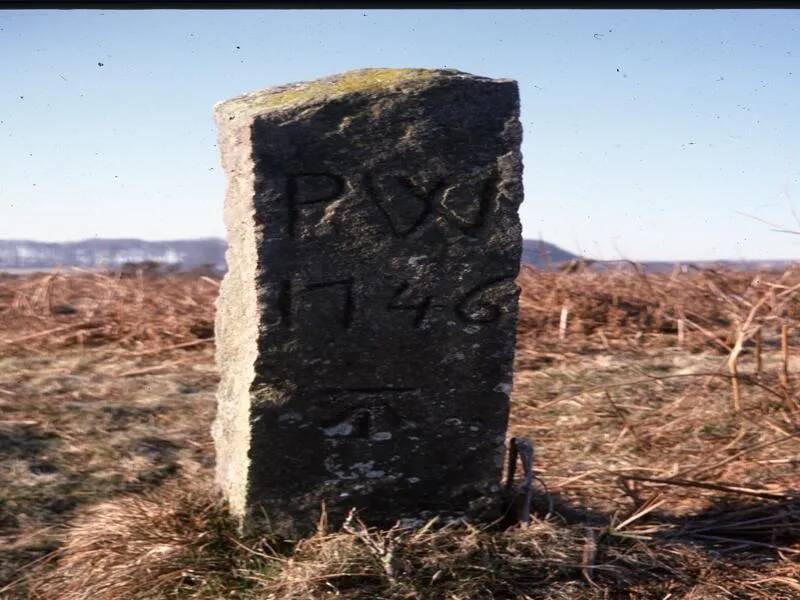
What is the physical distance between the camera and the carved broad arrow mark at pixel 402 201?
9.94ft

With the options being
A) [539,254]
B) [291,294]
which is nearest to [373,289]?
[291,294]

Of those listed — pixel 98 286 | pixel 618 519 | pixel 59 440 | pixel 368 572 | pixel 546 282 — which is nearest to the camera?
pixel 368 572

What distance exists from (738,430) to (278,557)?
2337 mm

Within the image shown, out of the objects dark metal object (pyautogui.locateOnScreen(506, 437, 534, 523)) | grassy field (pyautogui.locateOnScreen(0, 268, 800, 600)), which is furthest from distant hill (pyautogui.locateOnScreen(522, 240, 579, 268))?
dark metal object (pyautogui.locateOnScreen(506, 437, 534, 523))

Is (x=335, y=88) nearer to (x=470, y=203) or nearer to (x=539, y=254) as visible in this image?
(x=470, y=203)

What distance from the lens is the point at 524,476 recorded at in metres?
3.41

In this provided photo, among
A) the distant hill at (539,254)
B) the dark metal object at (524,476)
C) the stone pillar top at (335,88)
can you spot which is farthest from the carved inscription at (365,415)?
the distant hill at (539,254)

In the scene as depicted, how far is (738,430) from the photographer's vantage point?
4.57m

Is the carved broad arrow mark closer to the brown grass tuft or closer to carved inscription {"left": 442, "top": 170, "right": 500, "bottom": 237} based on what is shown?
carved inscription {"left": 442, "top": 170, "right": 500, "bottom": 237}

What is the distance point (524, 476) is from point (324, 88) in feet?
4.42

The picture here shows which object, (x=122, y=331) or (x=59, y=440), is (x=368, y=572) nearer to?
(x=59, y=440)

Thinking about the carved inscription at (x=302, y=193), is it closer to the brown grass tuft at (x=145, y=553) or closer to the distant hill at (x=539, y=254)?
the brown grass tuft at (x=145, y=553)

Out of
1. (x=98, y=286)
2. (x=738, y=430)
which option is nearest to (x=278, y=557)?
(x=738, y=430)

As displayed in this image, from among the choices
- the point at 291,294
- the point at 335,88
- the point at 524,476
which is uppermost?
the point at 335,88
